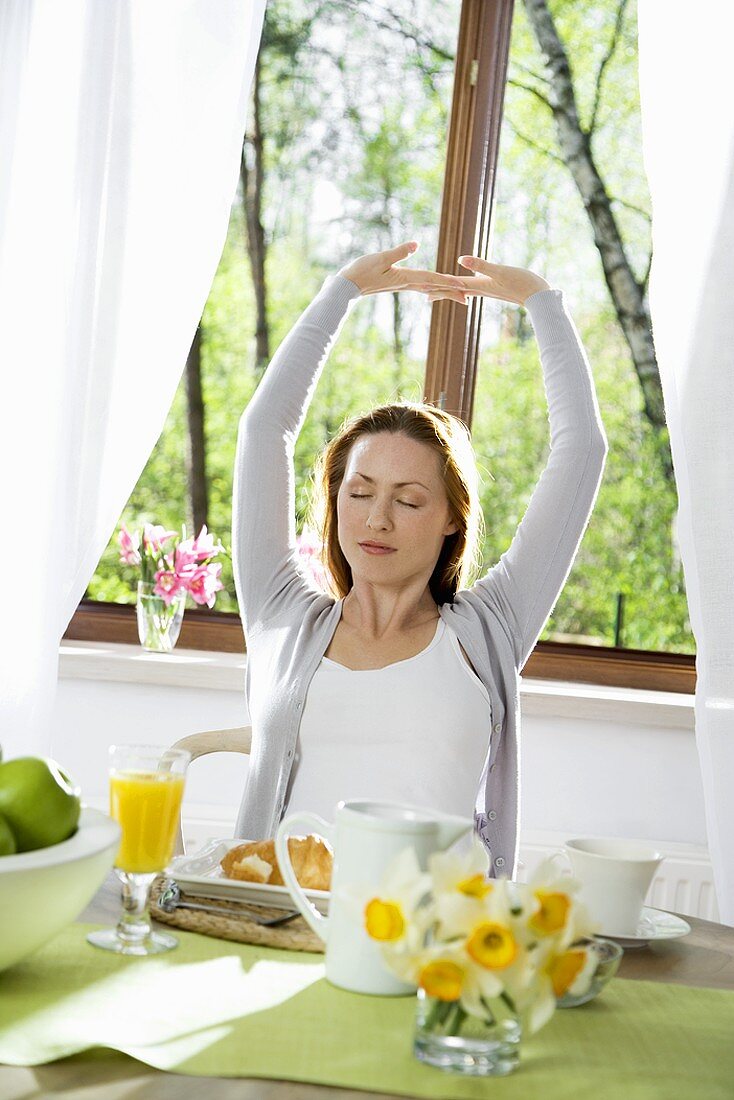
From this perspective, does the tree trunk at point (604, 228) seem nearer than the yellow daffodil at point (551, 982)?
No

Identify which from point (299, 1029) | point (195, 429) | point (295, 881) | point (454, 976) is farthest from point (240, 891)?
point (195, 429)

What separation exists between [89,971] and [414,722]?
0.79 m

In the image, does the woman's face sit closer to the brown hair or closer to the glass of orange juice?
the brown hair

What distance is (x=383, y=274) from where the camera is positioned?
187 centimetres

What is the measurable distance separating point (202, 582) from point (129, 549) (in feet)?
0.55

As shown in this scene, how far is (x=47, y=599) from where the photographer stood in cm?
206

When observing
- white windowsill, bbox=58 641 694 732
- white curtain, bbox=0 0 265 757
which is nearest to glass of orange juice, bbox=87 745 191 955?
white curtain, bbox=0 0 265 757

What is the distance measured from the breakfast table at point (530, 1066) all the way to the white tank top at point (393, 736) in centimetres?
57

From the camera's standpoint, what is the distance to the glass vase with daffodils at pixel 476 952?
652mm

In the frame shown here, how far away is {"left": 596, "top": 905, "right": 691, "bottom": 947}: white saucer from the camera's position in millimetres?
1008

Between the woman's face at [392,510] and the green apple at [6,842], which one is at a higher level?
the woman's face at [392,510]

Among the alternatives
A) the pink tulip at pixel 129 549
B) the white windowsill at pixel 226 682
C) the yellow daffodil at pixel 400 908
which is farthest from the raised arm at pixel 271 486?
the yellow daffodil at pixel 400 908

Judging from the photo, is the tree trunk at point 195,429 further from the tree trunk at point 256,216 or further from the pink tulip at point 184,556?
the pink tulip at point 184,556

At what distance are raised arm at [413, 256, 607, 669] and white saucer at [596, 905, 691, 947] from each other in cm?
55
